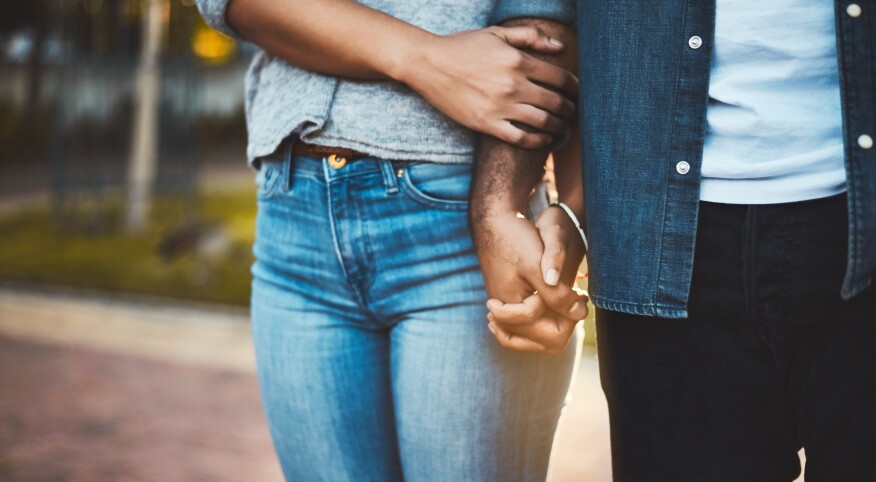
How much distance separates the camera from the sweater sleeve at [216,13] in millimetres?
1445

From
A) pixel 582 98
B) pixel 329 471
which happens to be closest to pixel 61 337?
pixel 329 471

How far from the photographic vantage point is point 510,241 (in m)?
1.31

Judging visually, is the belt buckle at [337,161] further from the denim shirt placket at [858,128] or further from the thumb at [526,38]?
the denim shirt placket at [858,128]

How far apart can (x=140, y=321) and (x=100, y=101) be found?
4489 millimetres

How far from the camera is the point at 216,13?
146 centimetres

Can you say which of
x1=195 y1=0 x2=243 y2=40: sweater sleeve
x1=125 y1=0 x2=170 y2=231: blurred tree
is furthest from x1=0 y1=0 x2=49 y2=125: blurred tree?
x1=195 y1=0 x2=243 y2=40: sweater sleeve

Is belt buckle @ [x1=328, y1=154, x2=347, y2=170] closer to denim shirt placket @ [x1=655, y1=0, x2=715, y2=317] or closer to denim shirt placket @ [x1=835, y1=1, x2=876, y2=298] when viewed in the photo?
denim shirt placket @ [x1=655, y1=0, x2=715, y2=317]

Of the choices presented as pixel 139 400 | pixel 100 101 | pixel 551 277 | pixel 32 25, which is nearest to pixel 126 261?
pixel 100 101

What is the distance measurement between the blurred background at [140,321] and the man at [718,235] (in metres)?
0.88

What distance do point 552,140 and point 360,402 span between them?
526mm

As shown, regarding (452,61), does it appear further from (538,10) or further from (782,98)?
(782,98)

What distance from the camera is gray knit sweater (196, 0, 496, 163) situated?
139 centimetres

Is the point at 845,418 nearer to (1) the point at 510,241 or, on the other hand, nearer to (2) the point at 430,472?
(1) the point at 510,241

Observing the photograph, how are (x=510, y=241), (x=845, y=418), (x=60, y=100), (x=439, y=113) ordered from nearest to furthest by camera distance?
1. (x=845, y=418)
2. (x=510, y=241)
3. (x=439, y=113)
4. (x=60, y=100)
